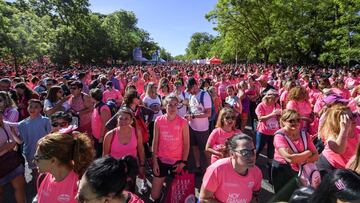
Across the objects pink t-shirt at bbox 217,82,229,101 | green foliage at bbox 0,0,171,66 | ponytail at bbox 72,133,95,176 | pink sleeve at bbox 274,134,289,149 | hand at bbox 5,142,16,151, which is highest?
green foliage at bbox 0,0,171,66

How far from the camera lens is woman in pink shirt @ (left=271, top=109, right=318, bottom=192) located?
12.0 feet

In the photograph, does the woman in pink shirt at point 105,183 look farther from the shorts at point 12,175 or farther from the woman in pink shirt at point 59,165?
the shorts at point 12,175

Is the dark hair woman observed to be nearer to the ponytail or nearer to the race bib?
the ponytail

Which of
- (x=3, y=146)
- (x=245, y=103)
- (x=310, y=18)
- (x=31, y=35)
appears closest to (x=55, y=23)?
(x=31, y=35)

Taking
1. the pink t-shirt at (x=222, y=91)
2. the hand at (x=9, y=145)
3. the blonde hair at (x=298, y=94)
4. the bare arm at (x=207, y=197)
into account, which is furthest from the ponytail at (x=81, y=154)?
the pink t-shirt at (x=222, y=91)

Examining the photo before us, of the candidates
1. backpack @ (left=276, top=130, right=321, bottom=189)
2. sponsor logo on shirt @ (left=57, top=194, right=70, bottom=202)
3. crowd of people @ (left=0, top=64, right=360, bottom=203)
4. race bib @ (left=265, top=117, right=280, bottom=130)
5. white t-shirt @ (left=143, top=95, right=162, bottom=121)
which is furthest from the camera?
white t-shirt @ (left=143, top=95, right=162, bottom=121)

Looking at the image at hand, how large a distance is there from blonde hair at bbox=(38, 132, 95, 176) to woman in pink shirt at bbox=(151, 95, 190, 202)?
64.5 inches

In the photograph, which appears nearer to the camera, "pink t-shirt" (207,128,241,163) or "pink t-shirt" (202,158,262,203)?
"pink t-shirt" (202,158,262,203)

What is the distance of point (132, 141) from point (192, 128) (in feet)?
6.17

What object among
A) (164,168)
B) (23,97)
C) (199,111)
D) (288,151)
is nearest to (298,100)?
(199,111)

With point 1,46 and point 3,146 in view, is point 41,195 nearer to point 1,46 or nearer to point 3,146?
point 3,146

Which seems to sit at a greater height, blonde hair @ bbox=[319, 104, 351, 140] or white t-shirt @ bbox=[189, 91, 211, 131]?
blonde hair @ bbox=[319, 104, 351, 140]

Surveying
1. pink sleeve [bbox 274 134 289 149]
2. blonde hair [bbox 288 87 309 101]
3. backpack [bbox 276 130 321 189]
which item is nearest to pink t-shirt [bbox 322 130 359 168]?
backpack [bbox 276 130 321 189]

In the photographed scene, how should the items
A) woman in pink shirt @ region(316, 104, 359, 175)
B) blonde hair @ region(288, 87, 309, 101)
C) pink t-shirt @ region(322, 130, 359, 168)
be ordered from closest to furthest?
1. woman in pink shirt @ region(316, 104, 359, 175)
2. pink t-shirt @ region(322, 130, 359, 168)
3. blonde hair @ region(288, 87, 309, 101)
